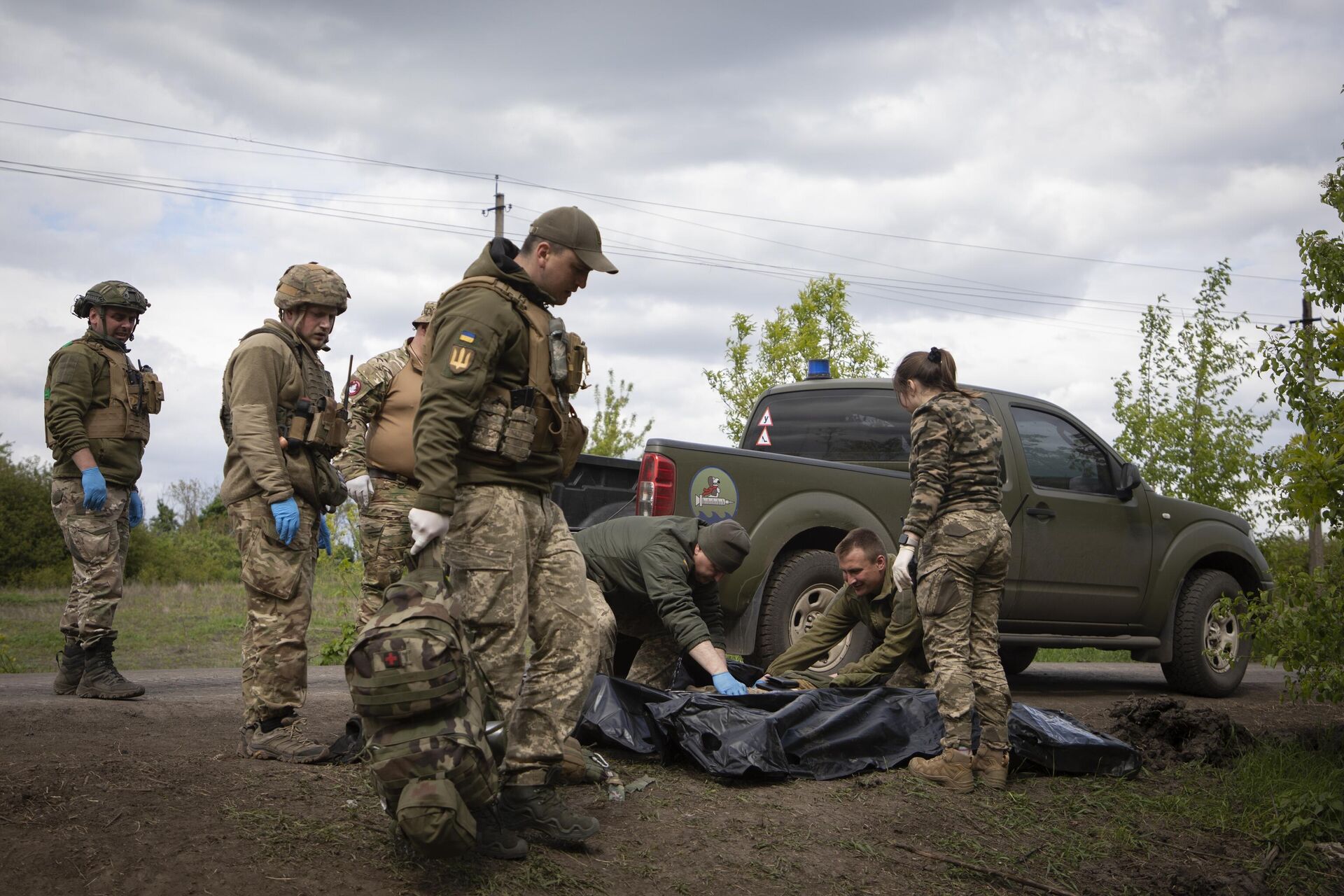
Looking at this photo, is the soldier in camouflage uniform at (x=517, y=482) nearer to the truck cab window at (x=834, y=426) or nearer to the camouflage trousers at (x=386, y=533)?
the camouflage trousers at (x=386, y=533)

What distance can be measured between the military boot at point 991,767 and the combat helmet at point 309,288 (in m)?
3.37

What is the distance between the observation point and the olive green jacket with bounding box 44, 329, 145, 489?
584 cm

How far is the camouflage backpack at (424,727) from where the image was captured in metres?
3.05

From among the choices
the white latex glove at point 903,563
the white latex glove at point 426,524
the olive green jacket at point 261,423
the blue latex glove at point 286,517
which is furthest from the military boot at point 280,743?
the white latex glove at point 903,563

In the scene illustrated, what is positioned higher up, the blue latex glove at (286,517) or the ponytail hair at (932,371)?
the ponytail hair at (932,371)

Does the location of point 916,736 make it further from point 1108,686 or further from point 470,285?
point 1108,686

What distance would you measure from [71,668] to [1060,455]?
639 centimetres

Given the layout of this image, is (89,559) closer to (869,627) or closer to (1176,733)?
(869,627)

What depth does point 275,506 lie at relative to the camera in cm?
438

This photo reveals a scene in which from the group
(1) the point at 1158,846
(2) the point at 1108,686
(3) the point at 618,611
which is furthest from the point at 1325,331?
(2) the point at 1108,686

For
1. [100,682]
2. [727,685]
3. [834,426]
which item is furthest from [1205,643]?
[100,682]

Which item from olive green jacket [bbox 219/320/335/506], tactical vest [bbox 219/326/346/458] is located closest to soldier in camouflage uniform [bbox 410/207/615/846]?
olive green jacket [bbox 219/320/335/506]

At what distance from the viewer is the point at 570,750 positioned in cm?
429

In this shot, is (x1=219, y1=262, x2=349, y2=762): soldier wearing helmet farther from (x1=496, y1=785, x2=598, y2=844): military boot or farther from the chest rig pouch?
the chest rig pouch
